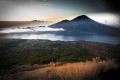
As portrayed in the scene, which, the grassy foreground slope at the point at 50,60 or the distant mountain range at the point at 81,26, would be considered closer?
the grassy foreground slope at the point at 50,60

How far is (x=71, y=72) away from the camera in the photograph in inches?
168

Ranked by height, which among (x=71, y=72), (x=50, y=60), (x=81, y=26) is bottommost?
(x=71, y=72)

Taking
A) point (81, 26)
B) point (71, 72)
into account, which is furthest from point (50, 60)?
point (81, 26)

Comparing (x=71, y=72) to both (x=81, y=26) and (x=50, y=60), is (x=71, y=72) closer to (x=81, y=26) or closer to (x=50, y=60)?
(x=50, y=60)

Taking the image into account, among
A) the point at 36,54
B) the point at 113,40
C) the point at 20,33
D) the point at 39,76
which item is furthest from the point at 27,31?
the point at 113,40

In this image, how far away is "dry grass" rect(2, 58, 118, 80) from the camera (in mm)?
4078

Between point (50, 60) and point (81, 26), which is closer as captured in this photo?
point (50, 60)

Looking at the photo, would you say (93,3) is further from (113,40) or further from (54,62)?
(54,62)

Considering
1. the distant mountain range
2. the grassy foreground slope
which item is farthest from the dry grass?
the distant mountain range

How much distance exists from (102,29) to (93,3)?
47 centimetres

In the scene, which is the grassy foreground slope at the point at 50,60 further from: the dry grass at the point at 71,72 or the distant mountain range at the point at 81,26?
the distant mountain range at the point at 81,26

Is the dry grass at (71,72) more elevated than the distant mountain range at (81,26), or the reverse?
the distant mountain range at (81,26)

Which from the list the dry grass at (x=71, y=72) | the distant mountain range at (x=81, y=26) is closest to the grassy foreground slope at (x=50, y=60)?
the dry grass at (x=71, y=72)

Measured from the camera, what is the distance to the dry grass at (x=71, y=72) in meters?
4.08
